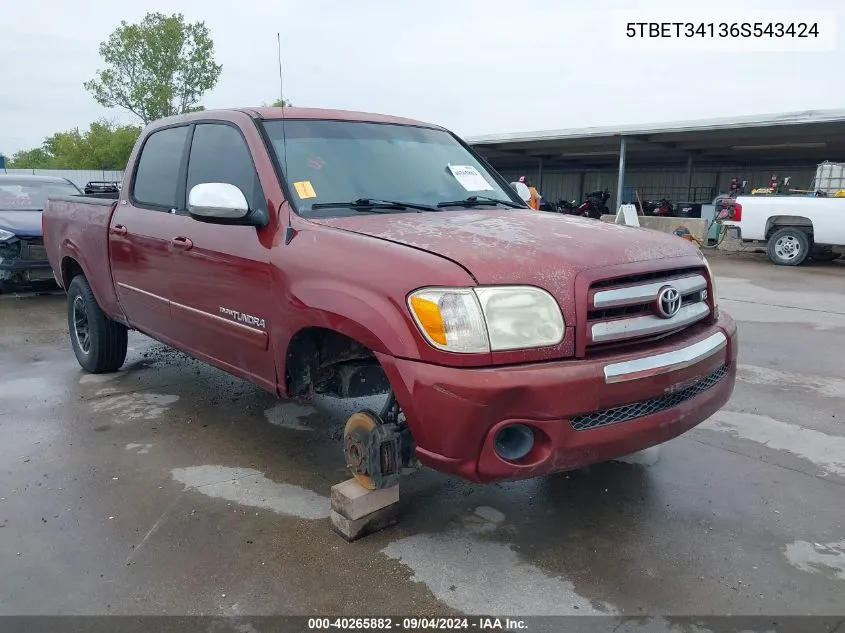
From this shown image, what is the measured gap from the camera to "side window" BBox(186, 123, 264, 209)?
3.40 metres

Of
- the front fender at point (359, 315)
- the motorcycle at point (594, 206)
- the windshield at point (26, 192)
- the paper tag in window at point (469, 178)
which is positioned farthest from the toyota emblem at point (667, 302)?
the motorcycle at point (594, 206)

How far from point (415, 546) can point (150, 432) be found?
2150mm

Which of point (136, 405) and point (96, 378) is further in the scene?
point (96, 378)

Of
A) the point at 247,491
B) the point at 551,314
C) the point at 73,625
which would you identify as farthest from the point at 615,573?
the point at 73,625

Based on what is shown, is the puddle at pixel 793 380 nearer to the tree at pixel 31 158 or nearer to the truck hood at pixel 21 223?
the truck hood at pixel 21 223

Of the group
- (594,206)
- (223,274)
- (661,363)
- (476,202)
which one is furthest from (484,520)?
(594,206)

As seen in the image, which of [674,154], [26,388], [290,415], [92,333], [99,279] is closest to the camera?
[290,415]

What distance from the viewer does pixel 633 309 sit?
2.62 meters

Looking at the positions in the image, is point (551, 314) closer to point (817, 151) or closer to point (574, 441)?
point (574, 441)

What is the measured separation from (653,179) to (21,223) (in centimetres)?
2521

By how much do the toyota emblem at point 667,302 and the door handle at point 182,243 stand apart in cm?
247

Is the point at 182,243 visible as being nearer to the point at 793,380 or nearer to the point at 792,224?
the point at 793,380

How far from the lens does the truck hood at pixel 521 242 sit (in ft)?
7.99

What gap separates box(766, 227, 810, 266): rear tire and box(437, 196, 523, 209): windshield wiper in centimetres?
1138
